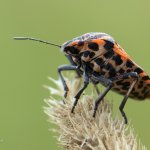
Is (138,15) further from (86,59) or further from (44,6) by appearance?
(86,59)

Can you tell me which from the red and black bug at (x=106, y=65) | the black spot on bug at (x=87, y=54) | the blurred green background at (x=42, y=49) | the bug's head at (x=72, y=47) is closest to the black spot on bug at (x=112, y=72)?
the red and black bug at (x=106, y=65)

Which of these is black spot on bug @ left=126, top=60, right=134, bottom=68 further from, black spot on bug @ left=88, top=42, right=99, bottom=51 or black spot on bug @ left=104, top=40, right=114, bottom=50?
black spot on bug @ left=88, top=42, right=99, bottom=51

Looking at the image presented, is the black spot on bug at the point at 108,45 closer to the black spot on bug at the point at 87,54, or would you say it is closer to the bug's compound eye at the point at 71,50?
the black spot on bug at the point at 87,54

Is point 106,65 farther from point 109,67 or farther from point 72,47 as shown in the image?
point 72,47

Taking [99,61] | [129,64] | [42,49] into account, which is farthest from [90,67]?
[42,49]

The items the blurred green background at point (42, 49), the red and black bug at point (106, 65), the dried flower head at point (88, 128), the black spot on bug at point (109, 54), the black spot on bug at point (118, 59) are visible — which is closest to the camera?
the dried flower head at point (88, 128)

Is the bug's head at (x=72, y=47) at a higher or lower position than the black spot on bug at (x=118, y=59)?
higher

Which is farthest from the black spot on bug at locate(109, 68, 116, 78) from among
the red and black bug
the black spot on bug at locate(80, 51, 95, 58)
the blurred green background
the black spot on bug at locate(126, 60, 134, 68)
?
the blurred green background
